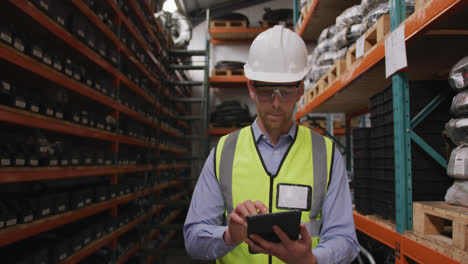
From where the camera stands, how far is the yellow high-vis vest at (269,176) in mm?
1449

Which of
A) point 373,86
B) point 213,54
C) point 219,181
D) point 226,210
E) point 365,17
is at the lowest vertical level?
point 226,210

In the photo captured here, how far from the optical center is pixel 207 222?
1.51 metres

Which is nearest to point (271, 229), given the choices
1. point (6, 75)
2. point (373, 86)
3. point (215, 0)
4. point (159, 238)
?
point (373, 86)

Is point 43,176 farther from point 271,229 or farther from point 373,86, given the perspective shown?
point 373,86

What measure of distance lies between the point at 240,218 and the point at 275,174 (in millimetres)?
367

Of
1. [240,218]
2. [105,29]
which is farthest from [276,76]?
[105,29]

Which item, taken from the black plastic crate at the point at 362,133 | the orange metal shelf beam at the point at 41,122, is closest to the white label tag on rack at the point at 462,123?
the black plastic crate at the point at 362,133

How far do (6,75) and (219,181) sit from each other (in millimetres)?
2777

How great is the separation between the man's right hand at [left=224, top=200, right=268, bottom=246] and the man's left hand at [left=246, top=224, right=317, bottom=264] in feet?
0.20

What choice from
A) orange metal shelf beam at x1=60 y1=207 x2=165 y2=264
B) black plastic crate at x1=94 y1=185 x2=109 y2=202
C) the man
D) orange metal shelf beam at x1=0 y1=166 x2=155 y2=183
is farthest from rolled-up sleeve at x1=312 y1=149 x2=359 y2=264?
black plastic crate at x1=94 y1=185 x2=109 y2=202

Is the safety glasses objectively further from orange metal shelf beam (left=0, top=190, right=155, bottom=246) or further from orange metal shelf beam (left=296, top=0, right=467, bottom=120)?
orange metal shelf beam (left=0, top=190, right=155, bottom=246)

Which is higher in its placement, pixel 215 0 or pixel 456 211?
pixel 215 0

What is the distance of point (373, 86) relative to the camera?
9.87 feet

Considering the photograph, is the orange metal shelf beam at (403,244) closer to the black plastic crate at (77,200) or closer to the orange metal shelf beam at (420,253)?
the orange metal shelf beam at (420,253)
